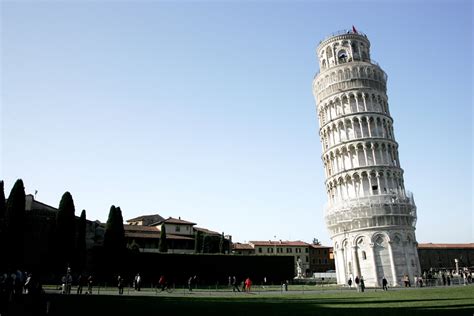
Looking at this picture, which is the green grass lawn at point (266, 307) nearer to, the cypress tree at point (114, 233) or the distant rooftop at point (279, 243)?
the cypress tree at point (114, 233)

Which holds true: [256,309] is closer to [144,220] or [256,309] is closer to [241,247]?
[144,220]

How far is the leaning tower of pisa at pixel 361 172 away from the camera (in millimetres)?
48688

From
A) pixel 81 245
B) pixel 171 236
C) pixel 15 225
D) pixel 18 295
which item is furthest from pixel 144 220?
pixel 18 295

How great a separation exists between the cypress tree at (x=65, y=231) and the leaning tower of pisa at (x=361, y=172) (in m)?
35.8

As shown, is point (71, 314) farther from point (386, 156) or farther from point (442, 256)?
point (442, 256)

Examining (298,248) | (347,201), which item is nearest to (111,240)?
(347,201)

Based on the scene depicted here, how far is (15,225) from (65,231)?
5.96 m

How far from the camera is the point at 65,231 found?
48438mm

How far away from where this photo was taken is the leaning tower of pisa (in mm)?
48688

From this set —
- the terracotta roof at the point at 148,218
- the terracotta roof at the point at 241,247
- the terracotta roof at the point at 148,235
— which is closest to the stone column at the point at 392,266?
the terracotta roof at the point at 148,235

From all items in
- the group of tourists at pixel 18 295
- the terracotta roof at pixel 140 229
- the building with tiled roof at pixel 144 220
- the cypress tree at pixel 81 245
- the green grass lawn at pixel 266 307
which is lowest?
the green grass lawn at pixel 266 307

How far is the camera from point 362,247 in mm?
49531

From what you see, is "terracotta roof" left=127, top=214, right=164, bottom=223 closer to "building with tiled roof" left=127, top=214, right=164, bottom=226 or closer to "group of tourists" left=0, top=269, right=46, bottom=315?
"building with tiled roof" left=127, top=214, right=164, bottom=226

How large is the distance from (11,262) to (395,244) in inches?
1859
